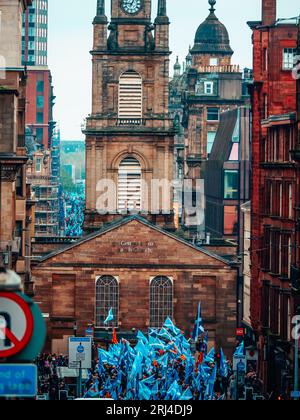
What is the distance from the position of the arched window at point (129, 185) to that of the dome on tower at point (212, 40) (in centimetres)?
6194

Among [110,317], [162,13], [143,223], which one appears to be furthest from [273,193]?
[162,13]

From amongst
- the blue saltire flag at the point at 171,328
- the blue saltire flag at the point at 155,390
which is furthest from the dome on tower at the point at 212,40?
the blue saltire flag at the point at 155,390

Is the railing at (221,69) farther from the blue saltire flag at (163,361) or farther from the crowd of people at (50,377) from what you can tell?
the blue saltire flag at (163,361)

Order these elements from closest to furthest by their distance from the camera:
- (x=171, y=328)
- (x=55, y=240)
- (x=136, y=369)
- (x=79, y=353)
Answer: (x=136, y=369), (x=79, y=353), (x=171, y=328), (x=55, y=240)

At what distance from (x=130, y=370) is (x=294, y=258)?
9130mm

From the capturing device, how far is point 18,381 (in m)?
16.0

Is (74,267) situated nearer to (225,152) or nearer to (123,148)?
(123,148)

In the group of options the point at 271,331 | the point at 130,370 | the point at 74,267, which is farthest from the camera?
the point at 74,267

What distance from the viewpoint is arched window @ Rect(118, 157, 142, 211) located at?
104438 mm

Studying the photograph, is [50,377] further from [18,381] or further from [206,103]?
[206,103]

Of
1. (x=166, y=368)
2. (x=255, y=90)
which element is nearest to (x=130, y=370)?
(x=166, y=368)

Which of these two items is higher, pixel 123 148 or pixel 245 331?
pixel 123 148

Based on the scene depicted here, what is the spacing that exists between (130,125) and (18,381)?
89.7 meters

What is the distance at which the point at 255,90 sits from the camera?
80438 millimetres
